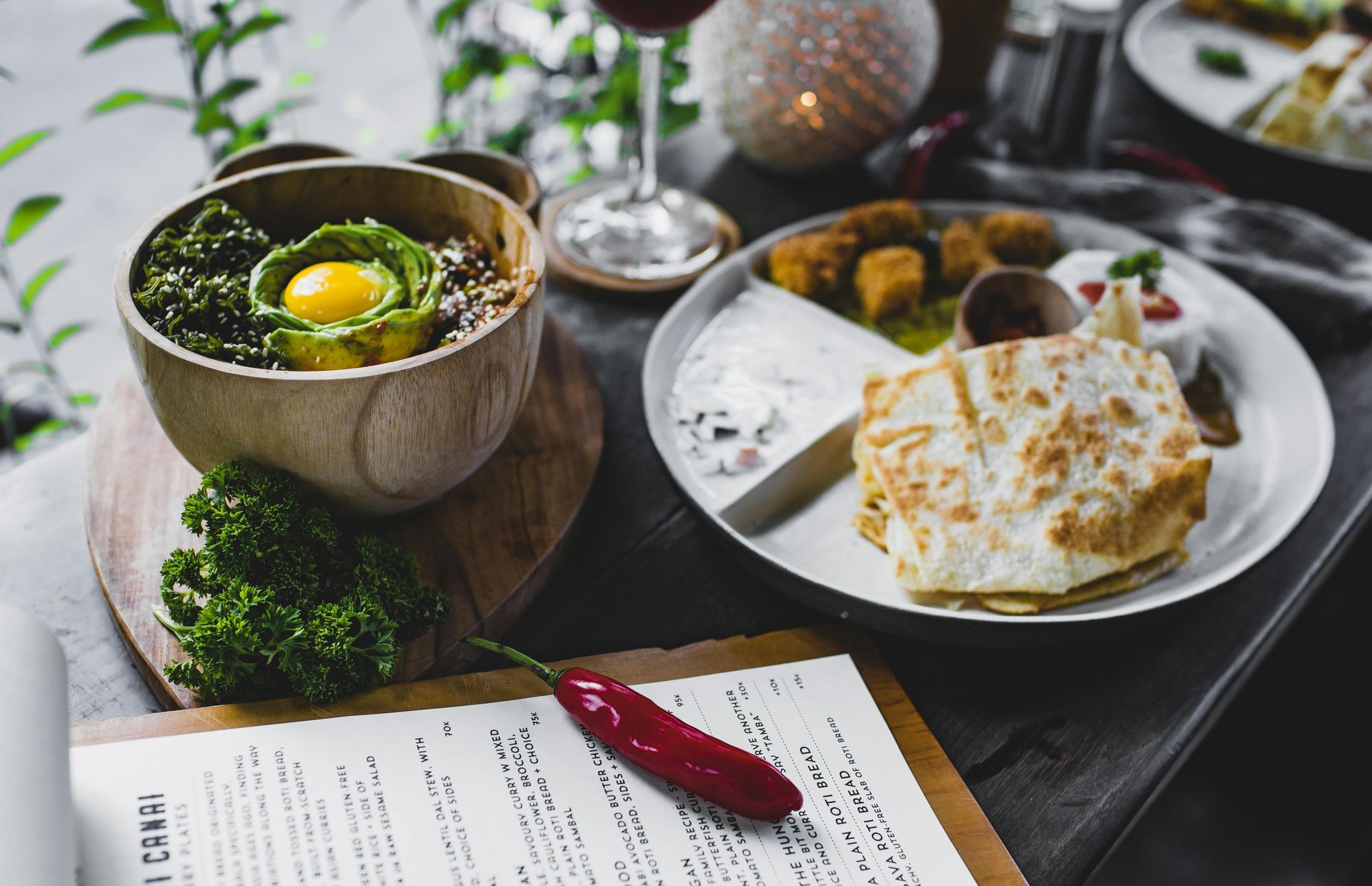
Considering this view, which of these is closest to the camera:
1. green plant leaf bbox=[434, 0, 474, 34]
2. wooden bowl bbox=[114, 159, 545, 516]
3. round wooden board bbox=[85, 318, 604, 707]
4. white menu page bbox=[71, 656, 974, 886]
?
white menu page bbox=[71, 656, 974, 886]

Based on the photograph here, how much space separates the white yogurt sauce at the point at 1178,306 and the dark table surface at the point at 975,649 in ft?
0.93

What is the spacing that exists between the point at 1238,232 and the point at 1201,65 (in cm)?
85

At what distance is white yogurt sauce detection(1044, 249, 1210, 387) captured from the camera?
5.07 ft

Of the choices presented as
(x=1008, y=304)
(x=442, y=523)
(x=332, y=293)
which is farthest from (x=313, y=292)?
(x=1008, y=304)

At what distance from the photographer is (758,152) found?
2.08 meters

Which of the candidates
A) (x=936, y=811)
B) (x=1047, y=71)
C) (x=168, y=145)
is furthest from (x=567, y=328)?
(x=168, y=145)

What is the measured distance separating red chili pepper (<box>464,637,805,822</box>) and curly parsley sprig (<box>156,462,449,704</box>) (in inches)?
5.9

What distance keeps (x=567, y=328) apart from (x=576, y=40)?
1.36 meters

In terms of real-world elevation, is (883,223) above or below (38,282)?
above

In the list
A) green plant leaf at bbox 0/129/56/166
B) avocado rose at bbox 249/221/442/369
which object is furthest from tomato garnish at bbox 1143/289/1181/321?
green plant leaf at bbox 0/129/56/166

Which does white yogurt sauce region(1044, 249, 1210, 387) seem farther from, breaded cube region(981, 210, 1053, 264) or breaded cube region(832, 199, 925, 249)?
breaded cube region(832, 199, 925, 249)

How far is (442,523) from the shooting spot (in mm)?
1251

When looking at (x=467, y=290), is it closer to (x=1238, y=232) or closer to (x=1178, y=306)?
(x=1178, y=306)

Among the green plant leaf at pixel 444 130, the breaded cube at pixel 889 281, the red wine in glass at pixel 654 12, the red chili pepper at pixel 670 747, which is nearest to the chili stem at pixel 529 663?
the red chili pepper at pixel 670 747
